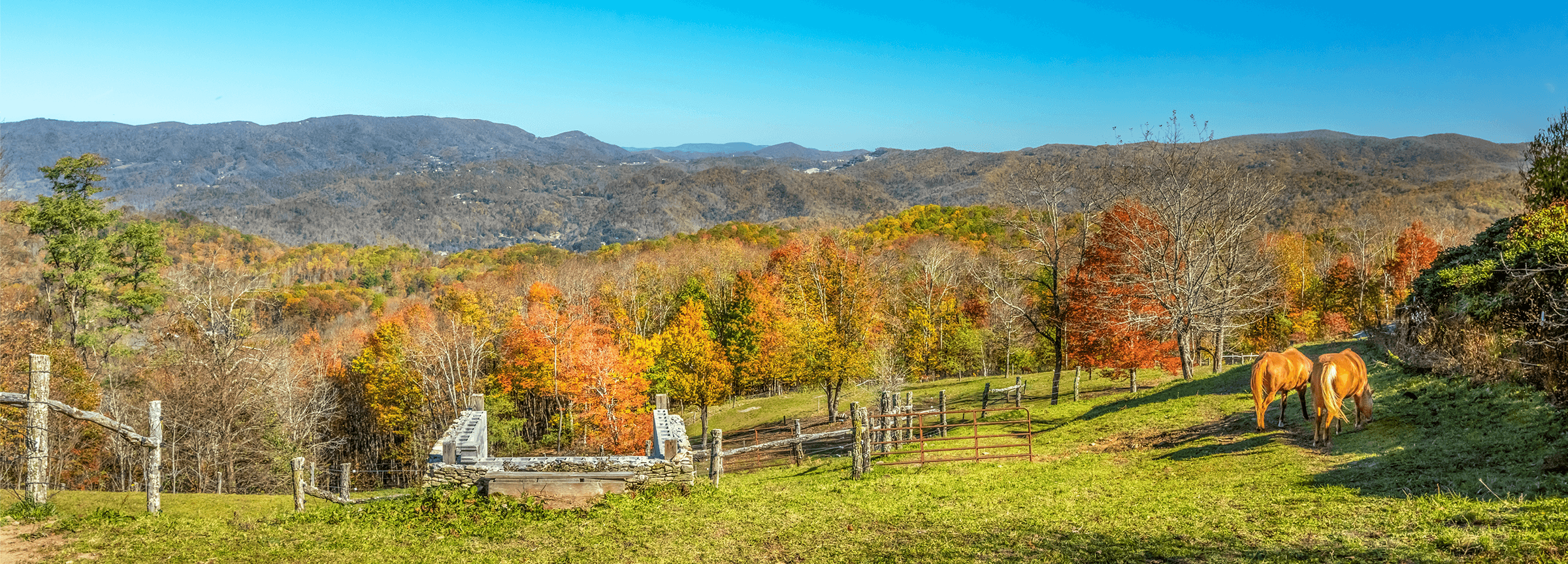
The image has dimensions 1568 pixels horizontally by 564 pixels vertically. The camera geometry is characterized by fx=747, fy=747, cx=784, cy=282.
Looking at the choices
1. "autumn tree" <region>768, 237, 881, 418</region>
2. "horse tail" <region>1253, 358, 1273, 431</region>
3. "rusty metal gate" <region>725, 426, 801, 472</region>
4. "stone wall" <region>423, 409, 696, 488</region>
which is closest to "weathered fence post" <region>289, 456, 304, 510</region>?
"stone wall" <region>423, 409, 696, 488</region>

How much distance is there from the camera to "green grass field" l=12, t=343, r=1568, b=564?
8.98 m

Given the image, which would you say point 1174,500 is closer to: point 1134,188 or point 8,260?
point 1134,188

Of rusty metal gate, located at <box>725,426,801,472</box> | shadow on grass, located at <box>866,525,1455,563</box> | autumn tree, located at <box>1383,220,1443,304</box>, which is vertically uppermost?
autumn tree, located at <box>1383,220,1443,304</box>

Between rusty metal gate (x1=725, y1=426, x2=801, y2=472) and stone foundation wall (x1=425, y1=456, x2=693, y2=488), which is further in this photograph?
Answer: rusty metal gate (x1=725, y1=426, x2=801, y2=472)

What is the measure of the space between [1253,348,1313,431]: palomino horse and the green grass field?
2.77ft

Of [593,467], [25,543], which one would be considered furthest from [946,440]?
[25,543]

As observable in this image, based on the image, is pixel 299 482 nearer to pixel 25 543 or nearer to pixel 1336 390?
pixel 25 543

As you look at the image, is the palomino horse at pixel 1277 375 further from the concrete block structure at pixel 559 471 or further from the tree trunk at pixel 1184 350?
the tree trunk at pixel 1184 350

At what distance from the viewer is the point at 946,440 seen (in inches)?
798

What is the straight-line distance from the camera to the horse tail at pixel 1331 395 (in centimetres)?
1293

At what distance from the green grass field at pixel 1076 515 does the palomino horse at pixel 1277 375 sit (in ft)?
2.77

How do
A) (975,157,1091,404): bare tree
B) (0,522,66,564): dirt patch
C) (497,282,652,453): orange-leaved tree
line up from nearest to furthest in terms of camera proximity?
(0,522,66,564): dirt patch < (975,157,1091,404): bare tree < (497,282,652,453): orange-leaved tree

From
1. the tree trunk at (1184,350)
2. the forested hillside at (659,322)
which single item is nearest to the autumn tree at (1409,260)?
the forested hillside at (659,322)

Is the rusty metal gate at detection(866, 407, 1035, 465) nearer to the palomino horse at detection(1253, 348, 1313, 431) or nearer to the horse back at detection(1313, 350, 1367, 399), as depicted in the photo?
the palomino horse at detection(1253, 348, 1313, 431)
